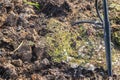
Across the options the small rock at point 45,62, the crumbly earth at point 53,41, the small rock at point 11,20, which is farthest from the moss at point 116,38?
the small rock at point 11,20

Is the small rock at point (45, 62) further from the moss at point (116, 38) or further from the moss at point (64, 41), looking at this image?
the moss at point (116, 38)

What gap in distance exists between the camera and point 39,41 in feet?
6.03

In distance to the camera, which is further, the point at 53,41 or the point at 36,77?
the point at 53,41

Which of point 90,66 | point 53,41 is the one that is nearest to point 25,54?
point 53,41

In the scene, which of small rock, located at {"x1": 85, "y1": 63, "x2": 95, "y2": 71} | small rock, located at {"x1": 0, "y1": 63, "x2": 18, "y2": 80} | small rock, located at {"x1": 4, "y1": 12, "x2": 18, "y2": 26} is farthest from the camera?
small rock, located at {"x1": 4, "y1": 12, "x2": 18, "y2": 26}

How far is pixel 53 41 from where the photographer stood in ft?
6.12

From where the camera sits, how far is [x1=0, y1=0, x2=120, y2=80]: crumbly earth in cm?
172

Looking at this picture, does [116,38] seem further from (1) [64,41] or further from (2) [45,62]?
(2) [45,62]

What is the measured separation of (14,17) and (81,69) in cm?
56

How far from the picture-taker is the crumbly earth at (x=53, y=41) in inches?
67.7

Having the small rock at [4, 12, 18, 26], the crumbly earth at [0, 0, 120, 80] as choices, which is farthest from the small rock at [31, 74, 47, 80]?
the small rock at [4, 12, 18, 26]

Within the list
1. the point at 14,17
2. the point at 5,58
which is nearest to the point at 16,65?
the point at 5,58

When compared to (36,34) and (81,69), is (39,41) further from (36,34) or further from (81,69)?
(81,69)

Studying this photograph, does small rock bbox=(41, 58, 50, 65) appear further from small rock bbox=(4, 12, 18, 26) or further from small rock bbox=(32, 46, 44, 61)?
small rock bbox=(4, 12, 18, 26)
